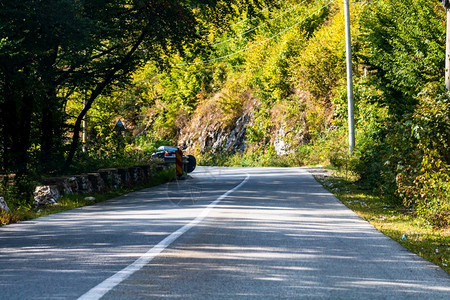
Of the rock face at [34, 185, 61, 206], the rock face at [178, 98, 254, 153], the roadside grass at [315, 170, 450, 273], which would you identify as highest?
the rock face at [178, 98, 254, 153]

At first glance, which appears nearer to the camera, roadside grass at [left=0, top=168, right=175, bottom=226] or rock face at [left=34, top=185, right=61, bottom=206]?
roadside grass at [left=0, top=168, right=175, bottom=226]

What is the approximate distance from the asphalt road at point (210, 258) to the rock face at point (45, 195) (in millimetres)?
2416

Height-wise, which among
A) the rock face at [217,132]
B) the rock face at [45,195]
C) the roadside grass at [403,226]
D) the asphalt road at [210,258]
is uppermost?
the rock face at [217,132]

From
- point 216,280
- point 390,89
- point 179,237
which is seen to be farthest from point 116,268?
point 390,89

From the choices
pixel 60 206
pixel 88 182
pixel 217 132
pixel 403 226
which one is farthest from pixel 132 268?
pixel 217 132

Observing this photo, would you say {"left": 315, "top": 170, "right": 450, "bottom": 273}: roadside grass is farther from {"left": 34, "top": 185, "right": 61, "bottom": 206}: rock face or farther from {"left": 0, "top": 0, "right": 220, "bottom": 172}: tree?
{"left": 0, "top": 0, "right": 220, "bottom": 172}: tree

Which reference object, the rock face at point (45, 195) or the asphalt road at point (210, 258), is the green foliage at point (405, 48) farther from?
the rock face at point (45, 195)

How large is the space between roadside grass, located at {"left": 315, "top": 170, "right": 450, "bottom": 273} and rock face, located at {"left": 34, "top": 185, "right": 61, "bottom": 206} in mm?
7323

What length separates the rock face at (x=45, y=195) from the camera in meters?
14.8

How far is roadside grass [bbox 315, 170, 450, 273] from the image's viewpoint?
318 inches

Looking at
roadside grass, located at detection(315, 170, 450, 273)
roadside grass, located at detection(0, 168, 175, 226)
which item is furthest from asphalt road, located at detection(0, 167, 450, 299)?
roadside grass, located at detection(0, 168, 175, 226)

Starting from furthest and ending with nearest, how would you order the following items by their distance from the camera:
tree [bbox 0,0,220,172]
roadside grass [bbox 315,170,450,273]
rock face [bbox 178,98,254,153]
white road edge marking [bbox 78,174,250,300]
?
rock face [bbox 178,98,254,153] < tree [bbox 0,0,220,172] < roadside grass [bbox 315,170,450,273] < white road edge marking [bbox 78,174,250,300]

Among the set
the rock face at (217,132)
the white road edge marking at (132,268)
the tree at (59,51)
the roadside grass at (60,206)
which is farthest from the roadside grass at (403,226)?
the rock face at (217,132)

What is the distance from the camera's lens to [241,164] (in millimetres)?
50062
